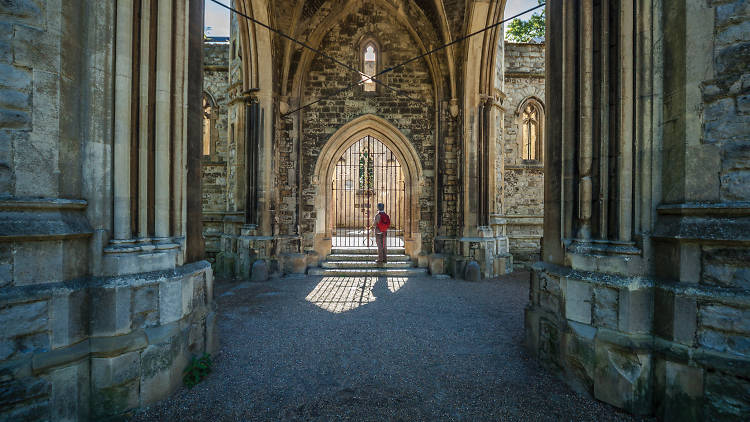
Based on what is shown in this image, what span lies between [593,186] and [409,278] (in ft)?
16.8

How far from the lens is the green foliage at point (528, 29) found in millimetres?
15414

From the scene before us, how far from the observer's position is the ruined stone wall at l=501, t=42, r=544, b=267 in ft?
30.7

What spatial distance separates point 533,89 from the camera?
957 cm

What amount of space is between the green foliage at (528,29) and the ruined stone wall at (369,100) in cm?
1076

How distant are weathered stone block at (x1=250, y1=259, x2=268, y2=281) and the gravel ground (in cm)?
152

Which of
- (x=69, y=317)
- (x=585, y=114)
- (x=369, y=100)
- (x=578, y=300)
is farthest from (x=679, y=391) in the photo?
(x=369, y=100)

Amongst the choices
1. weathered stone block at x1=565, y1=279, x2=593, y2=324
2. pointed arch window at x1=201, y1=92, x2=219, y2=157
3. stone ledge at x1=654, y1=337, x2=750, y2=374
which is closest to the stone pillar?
weathered stone block at x1=565, y1=279, x2=593, y2=324

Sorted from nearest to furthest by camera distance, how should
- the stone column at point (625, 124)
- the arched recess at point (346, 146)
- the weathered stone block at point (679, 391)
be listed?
the weathered stone block at point (679, 391) < the stone column at point (625, 124) < the arched recess at point (346, 146)

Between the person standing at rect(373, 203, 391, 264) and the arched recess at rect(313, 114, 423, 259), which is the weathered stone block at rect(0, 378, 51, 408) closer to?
the person standing at rect(373, 203, 391, 264)

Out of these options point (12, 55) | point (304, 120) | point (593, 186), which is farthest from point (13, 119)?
point (304, 120)

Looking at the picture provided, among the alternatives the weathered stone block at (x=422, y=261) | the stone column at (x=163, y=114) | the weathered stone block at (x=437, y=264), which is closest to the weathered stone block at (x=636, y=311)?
the stone column at (x=163, y=114)

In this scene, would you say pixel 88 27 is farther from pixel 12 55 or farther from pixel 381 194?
pixel 381 194

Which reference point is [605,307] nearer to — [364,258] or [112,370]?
[112,370]

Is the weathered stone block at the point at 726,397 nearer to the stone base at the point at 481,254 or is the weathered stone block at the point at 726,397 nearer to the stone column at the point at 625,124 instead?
the stone column at the point at 625,124
